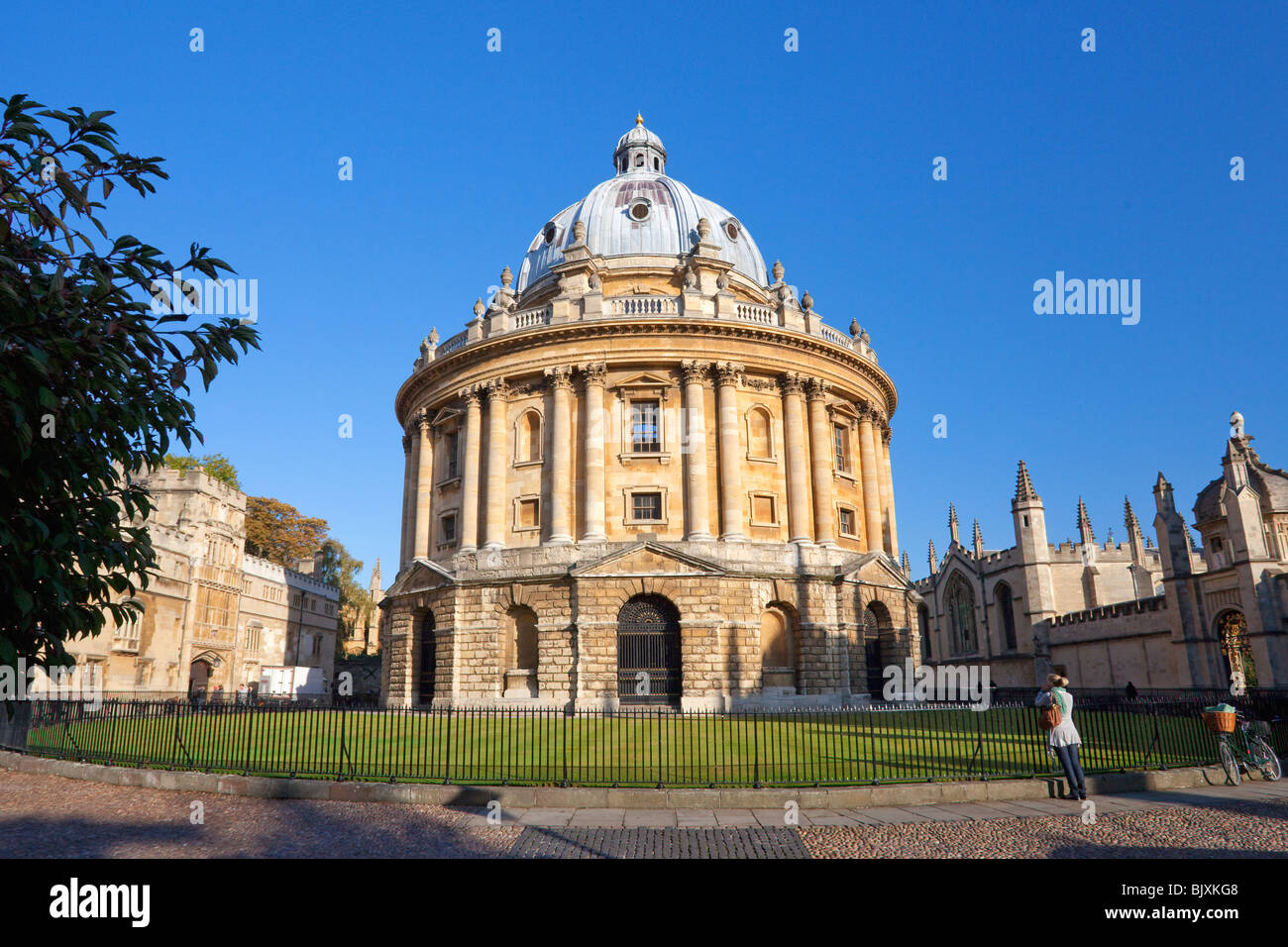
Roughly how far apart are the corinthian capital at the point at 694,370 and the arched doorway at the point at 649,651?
895cm

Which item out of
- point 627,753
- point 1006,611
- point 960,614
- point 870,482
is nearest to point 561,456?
point 870,482

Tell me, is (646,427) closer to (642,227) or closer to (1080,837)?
(642,227)

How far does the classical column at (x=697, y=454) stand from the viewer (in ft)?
104

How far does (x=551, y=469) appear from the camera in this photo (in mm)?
32719

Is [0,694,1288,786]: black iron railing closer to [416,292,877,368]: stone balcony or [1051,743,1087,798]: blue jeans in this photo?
[1051,743,1087,798]: blue jeans

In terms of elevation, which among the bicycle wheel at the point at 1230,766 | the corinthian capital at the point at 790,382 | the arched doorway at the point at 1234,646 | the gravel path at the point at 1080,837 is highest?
the corinthian capital at the point at 790,382

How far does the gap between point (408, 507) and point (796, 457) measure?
19270 mm

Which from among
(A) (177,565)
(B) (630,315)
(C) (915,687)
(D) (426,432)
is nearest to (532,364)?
(B) (630,315)

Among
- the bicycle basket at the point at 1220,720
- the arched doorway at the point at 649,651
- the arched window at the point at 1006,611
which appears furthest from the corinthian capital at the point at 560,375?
the arched window at the point at 1006,611

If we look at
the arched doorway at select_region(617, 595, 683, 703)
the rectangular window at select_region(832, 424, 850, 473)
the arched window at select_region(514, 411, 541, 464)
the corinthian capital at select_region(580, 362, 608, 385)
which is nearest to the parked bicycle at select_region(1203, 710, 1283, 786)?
the arched doorway at select_region(617, 595, 683, 703)

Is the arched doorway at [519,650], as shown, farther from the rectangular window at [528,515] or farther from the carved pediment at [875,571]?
the carved pediment at [875,571]

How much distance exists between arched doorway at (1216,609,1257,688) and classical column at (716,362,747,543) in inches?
812
